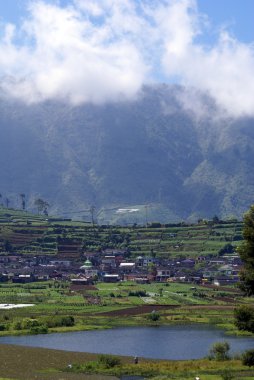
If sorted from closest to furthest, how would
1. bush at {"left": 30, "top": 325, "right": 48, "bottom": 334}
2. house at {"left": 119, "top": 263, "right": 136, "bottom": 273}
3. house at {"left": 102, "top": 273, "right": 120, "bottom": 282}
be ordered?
1. bush at {"left": 30, "top": 325, "right": 48, "bottom": 334}
2. house at {"left": 102, "top": 273, "right": 120, "bottom": 282}
3. house at {"left": 119, "top": 263, "right": 136, "bottom": 273}

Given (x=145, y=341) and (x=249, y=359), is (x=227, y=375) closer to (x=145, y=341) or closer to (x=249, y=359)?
(x=249, y=359)

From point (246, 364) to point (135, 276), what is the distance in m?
114

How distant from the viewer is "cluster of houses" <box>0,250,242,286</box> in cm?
16950

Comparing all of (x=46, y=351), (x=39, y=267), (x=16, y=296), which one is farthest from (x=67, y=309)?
(x=39, y=267)

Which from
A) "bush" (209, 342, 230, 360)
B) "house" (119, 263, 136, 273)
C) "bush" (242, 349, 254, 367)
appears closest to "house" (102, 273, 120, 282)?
"house" (119, 263, 136, 273)

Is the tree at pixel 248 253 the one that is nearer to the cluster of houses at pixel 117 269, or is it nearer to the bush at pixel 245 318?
the bush at pixel 245 318

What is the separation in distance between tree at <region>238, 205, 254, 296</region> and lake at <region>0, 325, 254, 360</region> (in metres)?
19.6

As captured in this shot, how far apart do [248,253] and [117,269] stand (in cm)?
13029

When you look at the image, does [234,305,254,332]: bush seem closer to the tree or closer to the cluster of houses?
the tree

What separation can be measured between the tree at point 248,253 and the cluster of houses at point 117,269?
353 ft

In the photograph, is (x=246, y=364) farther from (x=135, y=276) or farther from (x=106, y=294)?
(x=135, y=276)

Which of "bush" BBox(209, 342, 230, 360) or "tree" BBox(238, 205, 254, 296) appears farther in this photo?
"bush" BBox(209, 342, 230, 360)

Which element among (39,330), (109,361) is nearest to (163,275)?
(39,330)

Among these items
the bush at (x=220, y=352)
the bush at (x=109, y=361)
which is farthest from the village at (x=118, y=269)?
the bush at (x=109, y=361)
